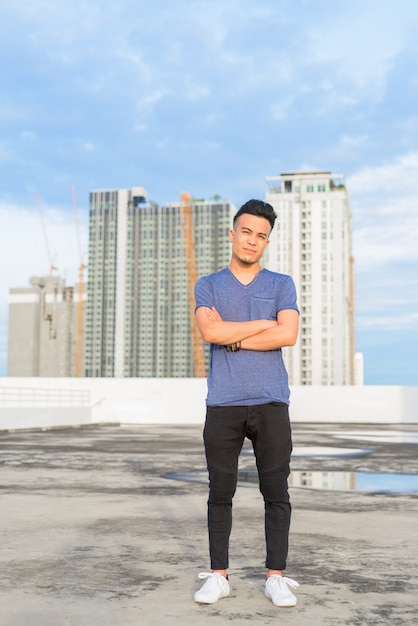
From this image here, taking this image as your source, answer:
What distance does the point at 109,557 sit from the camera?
3.63 metres

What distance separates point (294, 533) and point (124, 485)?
9.52ft

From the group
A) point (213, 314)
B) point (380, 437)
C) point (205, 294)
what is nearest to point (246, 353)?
point (213, 314)

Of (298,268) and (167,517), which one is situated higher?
(298,268)

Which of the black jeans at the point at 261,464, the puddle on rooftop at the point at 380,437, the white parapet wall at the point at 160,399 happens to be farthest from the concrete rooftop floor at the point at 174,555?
the white parapet wall at the point at 160,399

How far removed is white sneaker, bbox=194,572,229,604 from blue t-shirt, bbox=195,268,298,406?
2.35 ft

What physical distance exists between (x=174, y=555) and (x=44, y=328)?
175 metres

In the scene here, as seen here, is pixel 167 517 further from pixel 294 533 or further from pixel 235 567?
pixel 235 567

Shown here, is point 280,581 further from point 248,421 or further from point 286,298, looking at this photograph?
point 286,298

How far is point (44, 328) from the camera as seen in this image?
6841 inches

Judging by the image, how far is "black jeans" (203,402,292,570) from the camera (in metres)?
2.89

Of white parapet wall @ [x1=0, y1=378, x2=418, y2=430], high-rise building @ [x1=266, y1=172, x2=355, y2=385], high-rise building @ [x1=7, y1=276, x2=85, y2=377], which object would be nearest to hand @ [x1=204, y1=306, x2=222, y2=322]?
white parapet wall @ [x1=0, y1=378, x2=418, y2=430]

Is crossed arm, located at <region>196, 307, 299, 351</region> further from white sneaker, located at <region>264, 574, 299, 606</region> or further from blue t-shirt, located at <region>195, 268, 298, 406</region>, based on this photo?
white sneaker, located at <region>264, 574, 299, 606</region>

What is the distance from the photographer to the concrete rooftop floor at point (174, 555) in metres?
2.65

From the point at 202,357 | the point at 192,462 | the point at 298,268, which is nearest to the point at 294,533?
the point at 192,462
